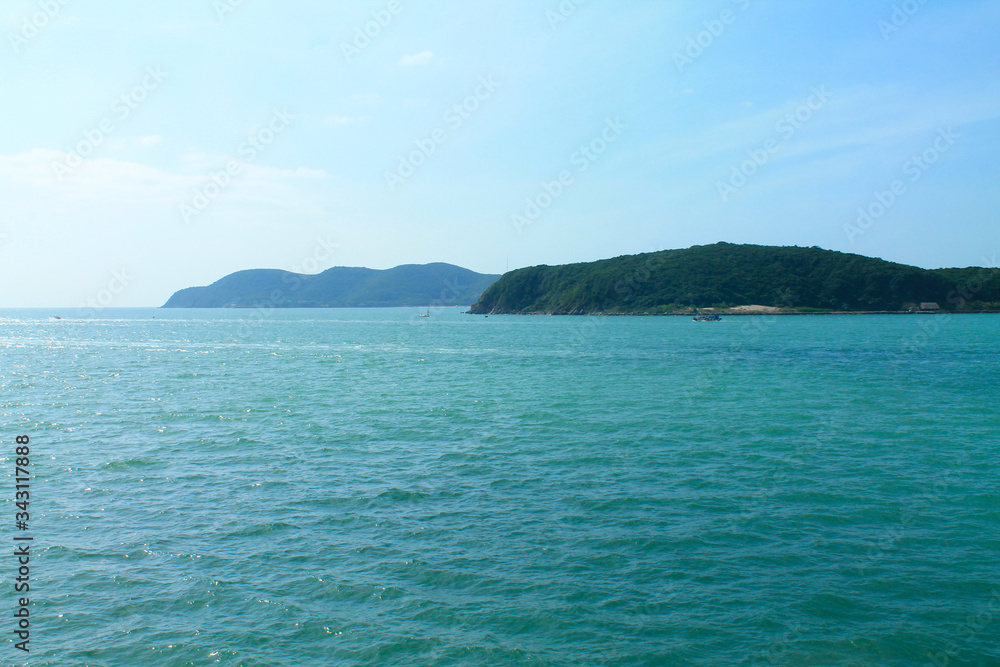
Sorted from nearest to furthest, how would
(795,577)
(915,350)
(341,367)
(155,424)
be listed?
(795,577) < (155,424) < (341,367) < (915,350)

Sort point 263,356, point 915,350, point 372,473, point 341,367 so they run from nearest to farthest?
point 372,473 → point 341,367 → point 915,350 → point 263,356

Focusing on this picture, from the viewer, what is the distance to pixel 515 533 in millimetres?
17406

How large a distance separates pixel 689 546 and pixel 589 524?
2.96 m

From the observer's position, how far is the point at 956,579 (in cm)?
1463

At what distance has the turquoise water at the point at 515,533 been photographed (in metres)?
12.3

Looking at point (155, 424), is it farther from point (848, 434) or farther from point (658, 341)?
point (658, 341)

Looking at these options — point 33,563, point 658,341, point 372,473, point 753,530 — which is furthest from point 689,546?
point 658,341

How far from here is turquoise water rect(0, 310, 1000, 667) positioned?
40.3 feet

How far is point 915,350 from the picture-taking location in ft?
262

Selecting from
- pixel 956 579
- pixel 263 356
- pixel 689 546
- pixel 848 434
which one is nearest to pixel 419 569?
pixel 689 546

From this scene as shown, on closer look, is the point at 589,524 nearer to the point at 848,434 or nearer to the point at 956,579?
the point at 956,579

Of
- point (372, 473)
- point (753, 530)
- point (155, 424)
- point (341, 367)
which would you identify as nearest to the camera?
point (753, 530)

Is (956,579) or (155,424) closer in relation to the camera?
(956,579)

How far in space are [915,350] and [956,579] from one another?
78.7 meters
